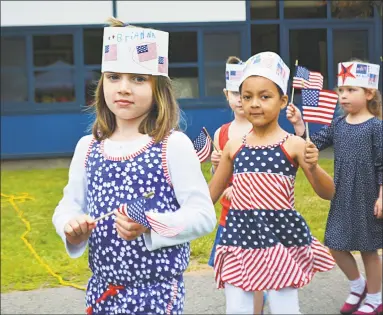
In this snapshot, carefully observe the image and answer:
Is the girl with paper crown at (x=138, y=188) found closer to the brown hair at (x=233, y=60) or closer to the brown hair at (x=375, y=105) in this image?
the brown hair at (x=233, y=60)

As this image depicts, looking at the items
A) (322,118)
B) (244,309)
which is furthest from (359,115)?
(244,309)

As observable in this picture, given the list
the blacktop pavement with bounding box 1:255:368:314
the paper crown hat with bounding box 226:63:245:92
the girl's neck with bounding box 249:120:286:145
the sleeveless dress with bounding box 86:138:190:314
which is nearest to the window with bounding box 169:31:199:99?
the blacktop pavement with bounding box 1:255:368:314

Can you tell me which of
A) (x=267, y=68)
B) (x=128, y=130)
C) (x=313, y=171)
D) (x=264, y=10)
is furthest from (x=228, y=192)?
(x=264, y=10)

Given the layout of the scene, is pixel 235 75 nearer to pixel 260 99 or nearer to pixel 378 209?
pixel 260 99

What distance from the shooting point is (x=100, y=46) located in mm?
14633

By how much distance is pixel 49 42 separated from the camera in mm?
14547

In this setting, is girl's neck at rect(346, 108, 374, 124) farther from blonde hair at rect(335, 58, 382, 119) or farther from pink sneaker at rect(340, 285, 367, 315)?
pink sneaker at rect(340, 285, 367, 315)

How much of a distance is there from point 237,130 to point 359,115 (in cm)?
84

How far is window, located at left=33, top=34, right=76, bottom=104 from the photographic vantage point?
47.7 feet

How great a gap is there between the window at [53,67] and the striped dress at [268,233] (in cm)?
1117

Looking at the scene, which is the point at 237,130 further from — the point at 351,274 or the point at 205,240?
the point at 205,240

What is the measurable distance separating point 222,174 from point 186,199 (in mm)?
1214

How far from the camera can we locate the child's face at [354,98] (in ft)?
16.5

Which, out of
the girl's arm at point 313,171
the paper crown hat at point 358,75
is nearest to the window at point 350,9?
the paper crown hat at point 358,75
